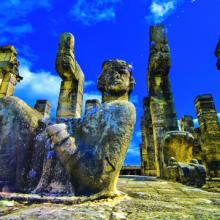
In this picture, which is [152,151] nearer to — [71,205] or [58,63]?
[58,63]

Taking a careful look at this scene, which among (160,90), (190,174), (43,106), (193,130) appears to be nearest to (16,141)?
(190,174)

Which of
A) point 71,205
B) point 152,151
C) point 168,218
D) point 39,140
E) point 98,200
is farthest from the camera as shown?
point 152,151

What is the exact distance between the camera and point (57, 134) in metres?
2.24

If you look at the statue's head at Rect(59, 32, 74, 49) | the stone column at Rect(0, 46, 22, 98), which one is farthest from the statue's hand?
the stone column at Rect(0, 46, 22, 98)

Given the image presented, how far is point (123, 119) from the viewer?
230cm

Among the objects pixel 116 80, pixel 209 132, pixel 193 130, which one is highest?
pixel 193 130

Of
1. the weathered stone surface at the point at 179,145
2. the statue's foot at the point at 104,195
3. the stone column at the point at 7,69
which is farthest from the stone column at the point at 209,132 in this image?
the stone column at the point at 7,69

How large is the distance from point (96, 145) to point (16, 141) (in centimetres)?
96

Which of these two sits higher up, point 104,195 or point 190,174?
point 190,174

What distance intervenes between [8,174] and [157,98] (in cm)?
602

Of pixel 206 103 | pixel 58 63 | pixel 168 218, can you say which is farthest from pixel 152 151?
pixel 168 218

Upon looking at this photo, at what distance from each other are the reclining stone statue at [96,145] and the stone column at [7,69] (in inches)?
351

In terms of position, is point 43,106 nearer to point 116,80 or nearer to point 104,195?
point 116,80

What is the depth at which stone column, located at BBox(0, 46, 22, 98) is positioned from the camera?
32.8ft
